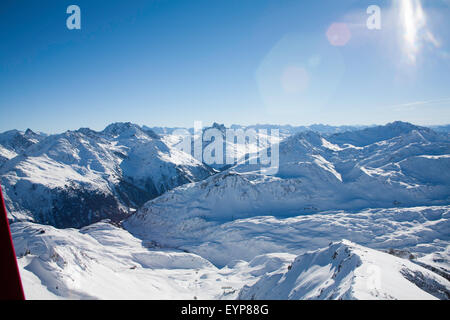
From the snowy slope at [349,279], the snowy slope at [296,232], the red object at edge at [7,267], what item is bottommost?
the snowy slope at [296,232]

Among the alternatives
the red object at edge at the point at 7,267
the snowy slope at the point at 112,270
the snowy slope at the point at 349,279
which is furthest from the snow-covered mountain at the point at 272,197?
the red object at edge at the point at 7,267

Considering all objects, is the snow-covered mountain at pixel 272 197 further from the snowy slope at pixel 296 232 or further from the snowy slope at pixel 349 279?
the snowy slope at pixel 349 279

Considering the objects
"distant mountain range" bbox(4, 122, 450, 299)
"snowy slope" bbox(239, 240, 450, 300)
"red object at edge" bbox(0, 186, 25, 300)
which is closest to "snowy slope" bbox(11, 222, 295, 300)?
"distant mountain range" bbox(4, 122, 450, 299)

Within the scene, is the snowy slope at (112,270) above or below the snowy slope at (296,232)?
above

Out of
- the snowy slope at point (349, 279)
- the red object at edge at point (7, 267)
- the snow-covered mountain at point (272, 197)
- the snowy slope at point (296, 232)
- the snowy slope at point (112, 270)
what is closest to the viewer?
the red object at edge at point (7, 267)

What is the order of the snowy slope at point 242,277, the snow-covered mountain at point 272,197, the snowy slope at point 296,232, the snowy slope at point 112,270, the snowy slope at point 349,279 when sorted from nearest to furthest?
the snowy slope at point 349,279 → the snowy slope at point 242,277 → the snowy slope at point 112,270 → the snowy slope at point 296,232 → the snow-covered mountain at point 272,197

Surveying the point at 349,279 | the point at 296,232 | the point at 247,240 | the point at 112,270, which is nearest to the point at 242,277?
the point at 112,270

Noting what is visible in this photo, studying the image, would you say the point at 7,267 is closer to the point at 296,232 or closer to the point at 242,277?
the point at 242,277
